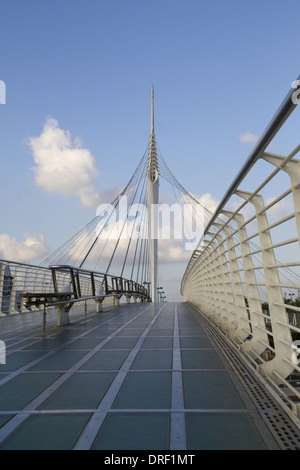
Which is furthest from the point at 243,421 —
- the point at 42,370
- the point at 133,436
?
the point at 42,370

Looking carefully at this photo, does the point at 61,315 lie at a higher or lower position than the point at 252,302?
lower

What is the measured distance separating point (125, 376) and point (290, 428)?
5.59 feet

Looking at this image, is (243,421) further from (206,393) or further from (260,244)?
(260,244)

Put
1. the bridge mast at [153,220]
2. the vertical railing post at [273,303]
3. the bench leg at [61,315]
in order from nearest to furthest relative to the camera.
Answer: the vertical railing post at [273,303], the bench leg at [61,315], the bridge mast at [153,220]

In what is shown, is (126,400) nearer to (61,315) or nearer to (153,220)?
(61,315)

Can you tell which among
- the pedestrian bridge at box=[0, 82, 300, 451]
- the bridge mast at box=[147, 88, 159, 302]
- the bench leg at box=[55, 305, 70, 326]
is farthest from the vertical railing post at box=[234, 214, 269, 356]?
the bridge mast at box=[147, 88, 159, 302]

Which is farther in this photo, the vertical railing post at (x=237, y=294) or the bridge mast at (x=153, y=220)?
the bridge mast at (x=153, y=220)

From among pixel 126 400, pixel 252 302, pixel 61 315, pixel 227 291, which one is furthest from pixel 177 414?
pixel 61 315

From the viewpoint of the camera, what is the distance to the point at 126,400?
2.82 m

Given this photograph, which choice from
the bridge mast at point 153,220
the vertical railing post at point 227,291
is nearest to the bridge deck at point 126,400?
the vertical railing post at point 227,291

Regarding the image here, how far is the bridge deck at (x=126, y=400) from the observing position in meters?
2.15

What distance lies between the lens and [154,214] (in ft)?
92.4

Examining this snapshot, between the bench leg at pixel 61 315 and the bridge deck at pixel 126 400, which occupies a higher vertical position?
the bench leg at pixel 61 315

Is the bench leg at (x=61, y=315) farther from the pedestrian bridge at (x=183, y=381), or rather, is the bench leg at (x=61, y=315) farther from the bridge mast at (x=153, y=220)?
the bridge mast at (x=153, y=220)
